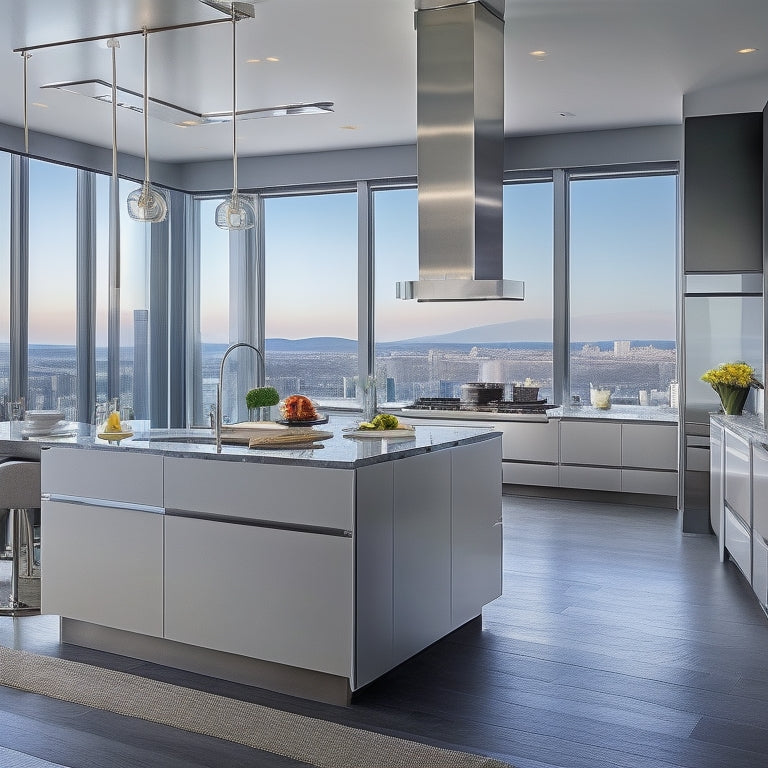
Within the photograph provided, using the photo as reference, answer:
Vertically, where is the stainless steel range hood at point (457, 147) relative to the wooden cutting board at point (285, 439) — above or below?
above

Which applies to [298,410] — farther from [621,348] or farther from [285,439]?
[621,348]

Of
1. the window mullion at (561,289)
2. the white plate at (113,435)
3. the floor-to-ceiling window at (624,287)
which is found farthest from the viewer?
the window mullion at (561,289)

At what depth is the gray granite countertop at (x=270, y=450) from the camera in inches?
131

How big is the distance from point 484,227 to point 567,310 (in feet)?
11.2

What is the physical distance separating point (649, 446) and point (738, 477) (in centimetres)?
230

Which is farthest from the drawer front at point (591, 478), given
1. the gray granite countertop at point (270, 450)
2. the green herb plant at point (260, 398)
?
the green herb plant at point (260, 398)

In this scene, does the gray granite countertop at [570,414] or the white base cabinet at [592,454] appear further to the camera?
the gray granite countertop at [570,414]

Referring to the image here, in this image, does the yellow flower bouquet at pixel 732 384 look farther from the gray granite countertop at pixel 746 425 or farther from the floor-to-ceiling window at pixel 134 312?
the floor-to-ceiling window at pixel 134 312

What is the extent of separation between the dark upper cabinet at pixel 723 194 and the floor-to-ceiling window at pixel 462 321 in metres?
1.99

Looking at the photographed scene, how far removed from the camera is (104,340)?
845 cm

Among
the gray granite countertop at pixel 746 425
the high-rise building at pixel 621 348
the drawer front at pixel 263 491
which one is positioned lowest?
the drawer front at pixel 263 491

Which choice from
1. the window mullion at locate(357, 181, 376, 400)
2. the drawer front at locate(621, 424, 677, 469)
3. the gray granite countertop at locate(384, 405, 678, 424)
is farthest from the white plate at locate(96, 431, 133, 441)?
the window mullion at locate(357, 181, 376, 400)

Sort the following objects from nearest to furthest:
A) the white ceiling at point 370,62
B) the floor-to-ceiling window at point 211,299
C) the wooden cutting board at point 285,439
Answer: the wooden cutting board at point 285,439
the white ceiling at point 370,62
the floor-to-ceiling window at point 211,299

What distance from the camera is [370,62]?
577 centimetres
